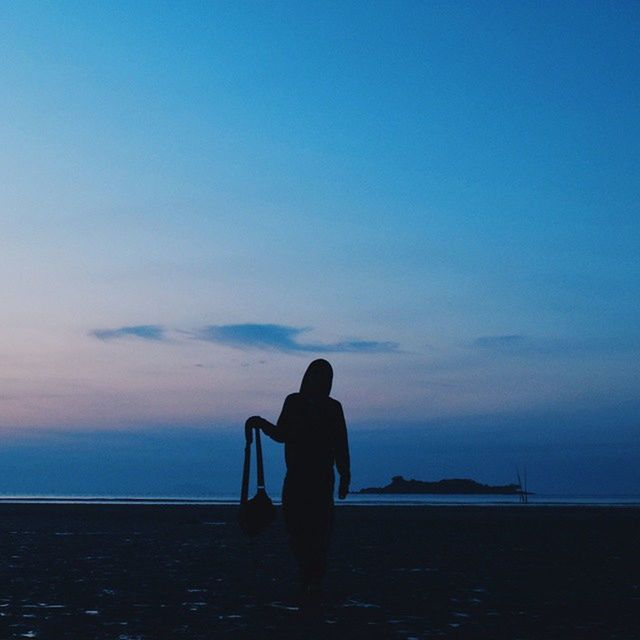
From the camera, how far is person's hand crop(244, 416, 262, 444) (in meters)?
10.7

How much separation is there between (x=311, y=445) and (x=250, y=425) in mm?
659

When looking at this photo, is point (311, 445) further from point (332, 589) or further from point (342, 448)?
point (332, 589)

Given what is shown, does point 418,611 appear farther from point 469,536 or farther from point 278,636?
point 469,536

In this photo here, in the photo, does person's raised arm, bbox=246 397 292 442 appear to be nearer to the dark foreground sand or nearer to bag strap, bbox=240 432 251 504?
bag strap, bbox=240 432 251 504

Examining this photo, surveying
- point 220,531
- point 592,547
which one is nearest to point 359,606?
point 592,547

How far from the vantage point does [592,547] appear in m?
19.3

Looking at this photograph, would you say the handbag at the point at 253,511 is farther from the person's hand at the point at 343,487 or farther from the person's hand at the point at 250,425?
the person's hand at the point at 343,487

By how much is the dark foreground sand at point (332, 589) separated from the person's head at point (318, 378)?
2043 mm

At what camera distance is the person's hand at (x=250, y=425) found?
35.2ft

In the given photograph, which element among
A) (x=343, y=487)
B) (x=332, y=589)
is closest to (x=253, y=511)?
(x=343, y=487)

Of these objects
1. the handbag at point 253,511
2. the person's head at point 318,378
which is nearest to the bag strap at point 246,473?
the handbag at point 253,511

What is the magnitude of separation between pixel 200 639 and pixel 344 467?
11.5 feet

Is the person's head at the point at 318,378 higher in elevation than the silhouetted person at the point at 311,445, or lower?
higher

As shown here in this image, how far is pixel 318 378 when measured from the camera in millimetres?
10641
